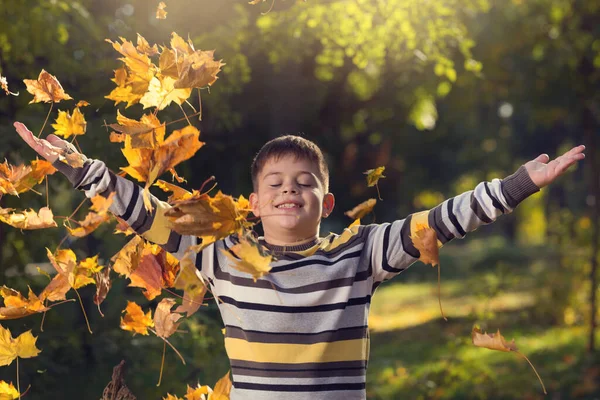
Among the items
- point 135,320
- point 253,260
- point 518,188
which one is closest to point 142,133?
point 253,260

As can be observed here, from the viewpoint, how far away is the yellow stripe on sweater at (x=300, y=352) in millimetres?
2400

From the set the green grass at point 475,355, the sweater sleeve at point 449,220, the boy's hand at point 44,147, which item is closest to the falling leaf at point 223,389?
the sweater sleeve at point 449,220

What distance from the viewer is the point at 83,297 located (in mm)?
5723

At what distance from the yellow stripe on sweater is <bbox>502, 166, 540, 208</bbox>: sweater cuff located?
61 cm

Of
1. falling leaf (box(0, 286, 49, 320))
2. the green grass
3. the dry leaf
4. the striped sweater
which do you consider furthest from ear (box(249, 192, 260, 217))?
the green grass

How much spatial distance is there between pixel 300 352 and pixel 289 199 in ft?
1.48

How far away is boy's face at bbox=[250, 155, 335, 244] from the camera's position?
249 cm

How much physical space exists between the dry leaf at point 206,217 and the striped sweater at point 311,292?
0.73ft

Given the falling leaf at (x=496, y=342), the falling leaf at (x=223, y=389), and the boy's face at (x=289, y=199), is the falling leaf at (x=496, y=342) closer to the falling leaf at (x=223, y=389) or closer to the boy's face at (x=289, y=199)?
the boy's face at (x=289, y=199)

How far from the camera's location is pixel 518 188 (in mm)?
2395

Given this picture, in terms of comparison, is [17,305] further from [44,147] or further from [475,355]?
[475,355]

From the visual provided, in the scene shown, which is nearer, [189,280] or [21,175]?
[189,280]

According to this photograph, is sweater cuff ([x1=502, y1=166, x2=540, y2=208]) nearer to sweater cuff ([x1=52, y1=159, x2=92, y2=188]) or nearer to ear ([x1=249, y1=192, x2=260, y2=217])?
ear ([x1=249, y1=192, x2=260, y2=217])

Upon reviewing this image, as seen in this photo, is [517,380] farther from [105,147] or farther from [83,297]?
[105,147]
